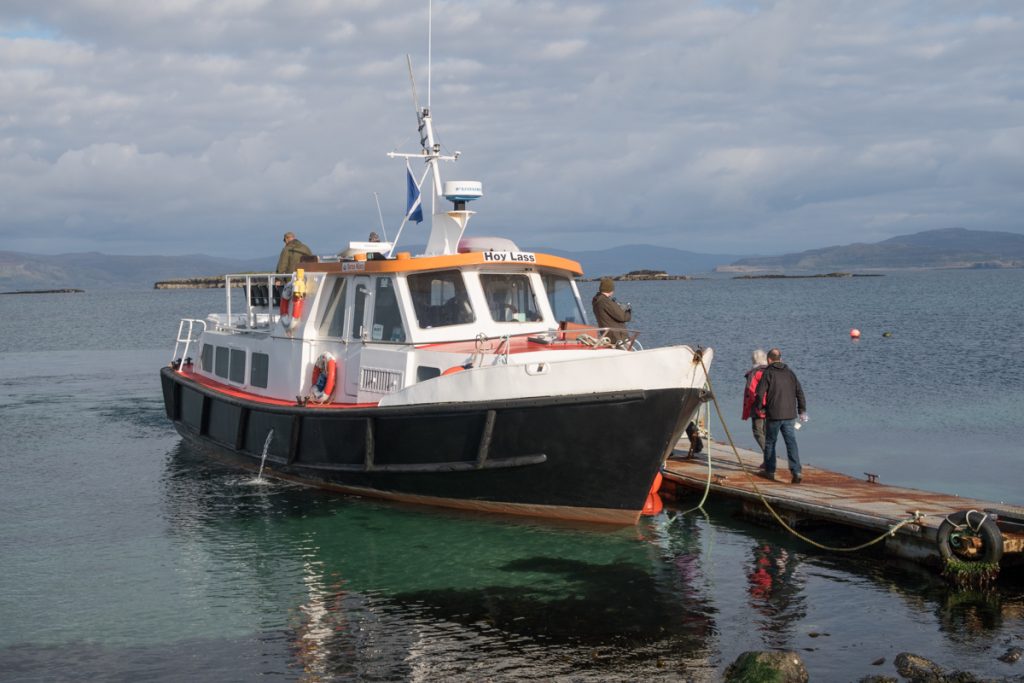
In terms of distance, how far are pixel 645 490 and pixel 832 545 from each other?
242 cm

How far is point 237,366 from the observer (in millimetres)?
18281

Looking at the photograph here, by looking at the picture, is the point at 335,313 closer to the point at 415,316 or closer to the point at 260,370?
the point at 415,316

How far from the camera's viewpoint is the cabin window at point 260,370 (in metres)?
17.3

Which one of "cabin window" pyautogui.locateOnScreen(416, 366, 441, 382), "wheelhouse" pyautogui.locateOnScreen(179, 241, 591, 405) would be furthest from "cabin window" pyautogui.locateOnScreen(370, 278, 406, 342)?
"cabin window" pyautogui.locateOnScreen(416, 366, 441, 382)

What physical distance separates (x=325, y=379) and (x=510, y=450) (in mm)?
3609

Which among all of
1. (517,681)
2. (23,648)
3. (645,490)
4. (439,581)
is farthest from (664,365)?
(23,648)

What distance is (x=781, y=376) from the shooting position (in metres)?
14.3

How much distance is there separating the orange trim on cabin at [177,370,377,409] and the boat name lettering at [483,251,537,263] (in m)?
2.60

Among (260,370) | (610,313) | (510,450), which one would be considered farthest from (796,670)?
(260,370)

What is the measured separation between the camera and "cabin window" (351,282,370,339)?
50.1ft

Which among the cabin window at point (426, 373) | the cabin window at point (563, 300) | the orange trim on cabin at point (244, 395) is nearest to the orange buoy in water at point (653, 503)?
the cabin window at point (563, 300)

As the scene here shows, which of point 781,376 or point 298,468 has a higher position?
point 781,376

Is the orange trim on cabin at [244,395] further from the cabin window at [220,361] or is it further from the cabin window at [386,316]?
the cabin window at [386,316]

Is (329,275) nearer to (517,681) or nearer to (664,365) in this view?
(664,365)
